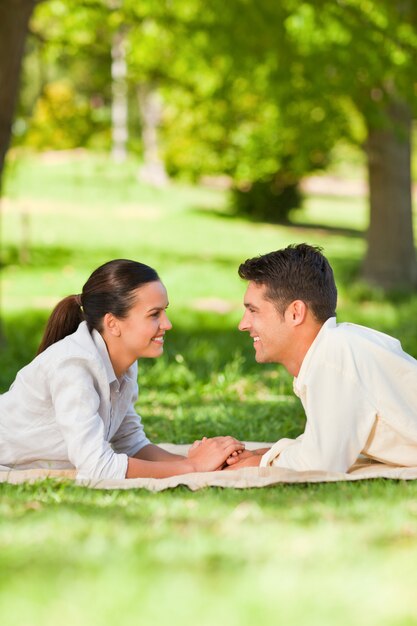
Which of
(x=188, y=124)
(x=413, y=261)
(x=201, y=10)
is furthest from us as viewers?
(x=188, y=124)

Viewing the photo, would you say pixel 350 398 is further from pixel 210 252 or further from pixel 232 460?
pixel 210 252

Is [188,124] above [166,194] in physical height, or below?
above

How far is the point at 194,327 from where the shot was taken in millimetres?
13469

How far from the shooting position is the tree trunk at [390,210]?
17.4 meters

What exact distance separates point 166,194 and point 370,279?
18.6m

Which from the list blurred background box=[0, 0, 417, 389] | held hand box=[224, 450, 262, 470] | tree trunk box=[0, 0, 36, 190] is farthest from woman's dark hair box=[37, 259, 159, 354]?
tree trunk box=[0, 0, 36, 190]

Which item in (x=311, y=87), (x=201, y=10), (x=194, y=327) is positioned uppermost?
(x=201, y=10)

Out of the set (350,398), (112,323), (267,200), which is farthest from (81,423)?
(267,200)

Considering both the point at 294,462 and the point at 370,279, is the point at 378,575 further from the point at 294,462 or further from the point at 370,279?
the point at 370,279

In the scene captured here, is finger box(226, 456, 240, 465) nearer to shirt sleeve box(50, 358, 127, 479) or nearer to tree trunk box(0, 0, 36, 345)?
shirt sleeve box(50, 358, 127, 479)

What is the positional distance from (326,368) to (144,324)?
0.94 meters

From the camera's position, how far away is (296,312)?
15.3ft

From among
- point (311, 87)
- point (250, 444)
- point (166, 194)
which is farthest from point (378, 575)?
point (166, 194)

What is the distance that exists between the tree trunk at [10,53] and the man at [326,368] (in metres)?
6.95
